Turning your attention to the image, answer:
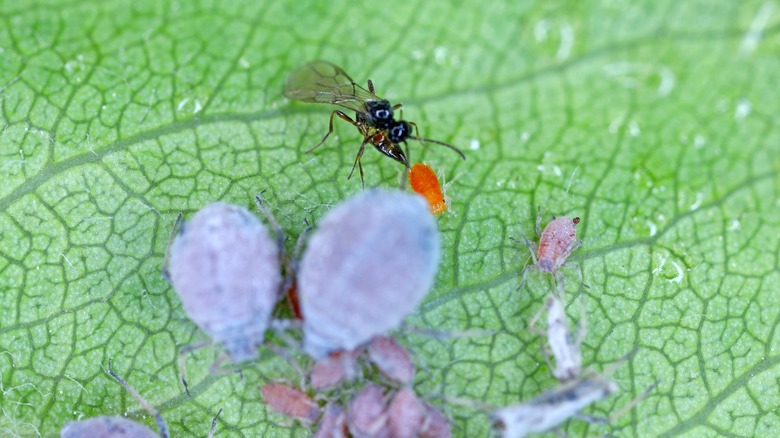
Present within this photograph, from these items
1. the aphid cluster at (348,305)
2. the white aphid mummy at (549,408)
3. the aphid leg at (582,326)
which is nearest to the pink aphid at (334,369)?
the aphid cluster at (348,305)

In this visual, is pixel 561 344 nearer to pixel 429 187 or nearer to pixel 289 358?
pixel 429 187

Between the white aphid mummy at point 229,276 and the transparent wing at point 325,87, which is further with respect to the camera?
the transparent wing at point 325,87

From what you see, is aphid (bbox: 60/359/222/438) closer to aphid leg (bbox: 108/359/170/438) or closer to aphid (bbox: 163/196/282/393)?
aphid leg (bbox: 108/359/170/438)

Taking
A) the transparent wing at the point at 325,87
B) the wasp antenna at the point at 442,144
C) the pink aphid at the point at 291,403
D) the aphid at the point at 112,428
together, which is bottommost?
the aphid at the point at 112,428

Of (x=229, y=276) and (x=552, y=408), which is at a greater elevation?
(x=229, y=276)

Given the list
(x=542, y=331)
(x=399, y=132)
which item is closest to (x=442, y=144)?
(x=399, y=132)

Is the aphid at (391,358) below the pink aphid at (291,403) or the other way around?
the other way around

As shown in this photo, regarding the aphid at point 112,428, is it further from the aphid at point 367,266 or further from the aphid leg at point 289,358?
the aphid at point 367,266

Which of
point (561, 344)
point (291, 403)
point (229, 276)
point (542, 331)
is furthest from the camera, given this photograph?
point (542, 331)
